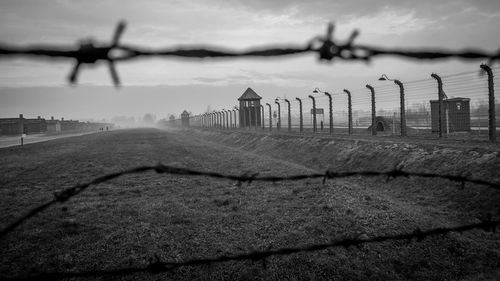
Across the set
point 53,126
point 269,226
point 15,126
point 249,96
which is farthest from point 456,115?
point 53,126

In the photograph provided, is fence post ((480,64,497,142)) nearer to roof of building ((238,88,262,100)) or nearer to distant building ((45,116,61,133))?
roof of building ((238,88,262,100))

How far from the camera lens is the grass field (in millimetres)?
4516

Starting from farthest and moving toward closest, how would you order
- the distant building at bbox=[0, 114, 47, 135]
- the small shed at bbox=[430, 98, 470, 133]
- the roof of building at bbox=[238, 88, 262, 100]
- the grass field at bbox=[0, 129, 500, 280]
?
the distant building at bbox=[0, 114, 47, 135]
the roof of building at bbox=[238, 88, 262, 100]
the small shed at bbox=[430, 98, 470, 133]
the grass field at bbox=[0, 129, 500, 280]

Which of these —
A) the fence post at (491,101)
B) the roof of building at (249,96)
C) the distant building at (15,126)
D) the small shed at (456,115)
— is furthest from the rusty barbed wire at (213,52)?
the distant building at (15,126)

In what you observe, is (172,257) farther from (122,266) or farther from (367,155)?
(367,155)

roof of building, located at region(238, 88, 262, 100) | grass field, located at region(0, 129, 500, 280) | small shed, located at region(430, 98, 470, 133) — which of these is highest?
roof of building, located at region(238, 88, 262, 100)

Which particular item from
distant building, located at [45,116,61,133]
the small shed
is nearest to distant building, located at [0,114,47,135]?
distant building, located at [45,116,61,133]

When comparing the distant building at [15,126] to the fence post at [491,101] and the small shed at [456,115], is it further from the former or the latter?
the fence post at [491,101]

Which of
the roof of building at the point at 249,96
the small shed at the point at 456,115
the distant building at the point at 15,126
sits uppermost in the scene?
the roof of building at the point at 249,96

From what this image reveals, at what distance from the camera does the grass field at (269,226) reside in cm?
452

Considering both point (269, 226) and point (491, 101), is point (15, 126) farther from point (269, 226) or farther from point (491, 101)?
point (491, 101)

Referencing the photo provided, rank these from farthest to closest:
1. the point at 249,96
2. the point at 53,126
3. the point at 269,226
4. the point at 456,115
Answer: the point at 53,126
the point at 249,96
the point at 456,115
the point at 269,226

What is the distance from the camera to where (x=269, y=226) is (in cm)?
592

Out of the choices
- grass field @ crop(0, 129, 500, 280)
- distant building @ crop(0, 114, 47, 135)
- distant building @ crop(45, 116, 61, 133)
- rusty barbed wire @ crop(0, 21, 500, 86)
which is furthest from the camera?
distant building @ crop(45, 116, 61, 133)
